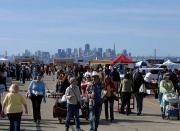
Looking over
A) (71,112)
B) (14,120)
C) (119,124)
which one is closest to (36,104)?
(71,112)

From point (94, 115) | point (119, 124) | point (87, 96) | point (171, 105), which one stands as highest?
point (87, 96)

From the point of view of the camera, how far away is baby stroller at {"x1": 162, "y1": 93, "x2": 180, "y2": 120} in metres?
20.1

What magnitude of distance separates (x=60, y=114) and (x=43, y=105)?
7.26m

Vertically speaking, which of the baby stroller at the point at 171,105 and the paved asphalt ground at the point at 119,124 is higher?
the baby stroller at the point at 171,105

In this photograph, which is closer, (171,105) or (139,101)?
(171,105)

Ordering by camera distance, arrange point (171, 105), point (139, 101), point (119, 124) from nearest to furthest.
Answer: point (119, 124) → point (171, 105) → point (139, 101)

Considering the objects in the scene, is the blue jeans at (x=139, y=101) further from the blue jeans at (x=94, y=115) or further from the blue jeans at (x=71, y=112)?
the blue jeans at (x=94, y=115)

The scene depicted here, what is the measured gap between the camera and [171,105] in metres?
→ 20.2

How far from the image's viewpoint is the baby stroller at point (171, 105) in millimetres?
20109

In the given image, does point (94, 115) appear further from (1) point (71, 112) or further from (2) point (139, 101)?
(2) point (139, 101)

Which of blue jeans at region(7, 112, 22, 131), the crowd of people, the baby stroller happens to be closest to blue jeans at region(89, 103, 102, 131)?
the crowd of people

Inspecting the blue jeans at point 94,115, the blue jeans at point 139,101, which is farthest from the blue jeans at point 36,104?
the blue jeans at point 139,101

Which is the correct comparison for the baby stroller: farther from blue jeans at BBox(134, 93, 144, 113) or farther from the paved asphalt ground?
blue jeans at BBox(134, 93, 144, 113)

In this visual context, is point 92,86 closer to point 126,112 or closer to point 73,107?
point 73,107
